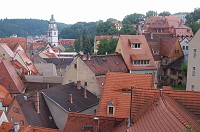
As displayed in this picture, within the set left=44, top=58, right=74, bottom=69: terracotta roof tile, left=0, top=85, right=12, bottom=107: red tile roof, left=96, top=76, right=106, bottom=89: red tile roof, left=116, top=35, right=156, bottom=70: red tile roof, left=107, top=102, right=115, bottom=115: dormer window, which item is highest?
left=116, top=35, right=156, bottom=70: red tile roof

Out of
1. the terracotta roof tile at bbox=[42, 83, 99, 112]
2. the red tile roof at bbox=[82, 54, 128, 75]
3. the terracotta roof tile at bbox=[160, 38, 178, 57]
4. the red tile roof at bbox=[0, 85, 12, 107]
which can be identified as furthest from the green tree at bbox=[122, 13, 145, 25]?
the terracotta roof tile at bbox=[42, 83, 99, 112]

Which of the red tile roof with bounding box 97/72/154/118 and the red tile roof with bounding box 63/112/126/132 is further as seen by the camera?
the red tile roof with bounding box 97/72/154/118

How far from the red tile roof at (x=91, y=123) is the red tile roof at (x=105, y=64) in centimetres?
1917

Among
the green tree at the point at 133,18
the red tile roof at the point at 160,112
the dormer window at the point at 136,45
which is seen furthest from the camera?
the green tree at the point at 133,18

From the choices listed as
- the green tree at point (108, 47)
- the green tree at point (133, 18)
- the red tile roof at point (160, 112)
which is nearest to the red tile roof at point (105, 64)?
the green tree at point (108, 47)

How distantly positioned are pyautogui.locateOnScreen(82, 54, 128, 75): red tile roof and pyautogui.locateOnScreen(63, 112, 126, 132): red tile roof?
19.2m

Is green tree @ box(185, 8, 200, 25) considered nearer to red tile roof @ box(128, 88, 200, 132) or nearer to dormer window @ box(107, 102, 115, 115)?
dormer window @ box(107, 102, 115, 115)

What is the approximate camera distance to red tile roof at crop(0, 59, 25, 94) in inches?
1935

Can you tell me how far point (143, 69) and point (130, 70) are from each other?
2.24m

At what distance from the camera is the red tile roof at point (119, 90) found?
26984 mm

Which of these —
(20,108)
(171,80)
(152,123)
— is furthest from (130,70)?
(152,123)

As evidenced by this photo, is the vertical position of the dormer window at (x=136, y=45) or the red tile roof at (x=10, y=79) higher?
the dormer window at (x=136, y=45)

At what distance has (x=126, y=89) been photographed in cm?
2786

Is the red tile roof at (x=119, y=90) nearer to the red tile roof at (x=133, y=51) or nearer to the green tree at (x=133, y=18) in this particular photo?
the red tile roof at (x=133, y=51)
